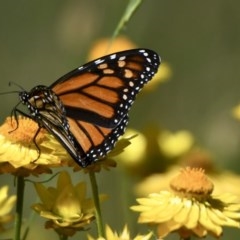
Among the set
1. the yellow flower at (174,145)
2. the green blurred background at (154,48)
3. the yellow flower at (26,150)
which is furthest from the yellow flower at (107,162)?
the green blurred background at (154,48)

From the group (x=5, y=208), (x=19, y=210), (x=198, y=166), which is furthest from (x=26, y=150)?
(x=198, y=166)

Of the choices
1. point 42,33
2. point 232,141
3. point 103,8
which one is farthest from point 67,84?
point 42,33

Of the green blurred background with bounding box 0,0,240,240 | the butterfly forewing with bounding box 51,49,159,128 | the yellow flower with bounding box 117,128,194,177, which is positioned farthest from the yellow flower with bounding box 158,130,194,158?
the butterfly forewing with bounding box 51,49,159,128

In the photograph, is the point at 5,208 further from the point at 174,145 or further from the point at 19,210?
the point at 174,145

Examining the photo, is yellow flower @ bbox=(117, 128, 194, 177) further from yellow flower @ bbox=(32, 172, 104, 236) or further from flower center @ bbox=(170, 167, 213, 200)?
yellow flower @ bbox=(32, 172, 104, 236)

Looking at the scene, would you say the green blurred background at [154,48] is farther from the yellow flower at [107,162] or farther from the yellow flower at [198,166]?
the yellow flower at [107,162]

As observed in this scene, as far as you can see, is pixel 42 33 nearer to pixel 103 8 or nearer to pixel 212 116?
pixel 103 8
